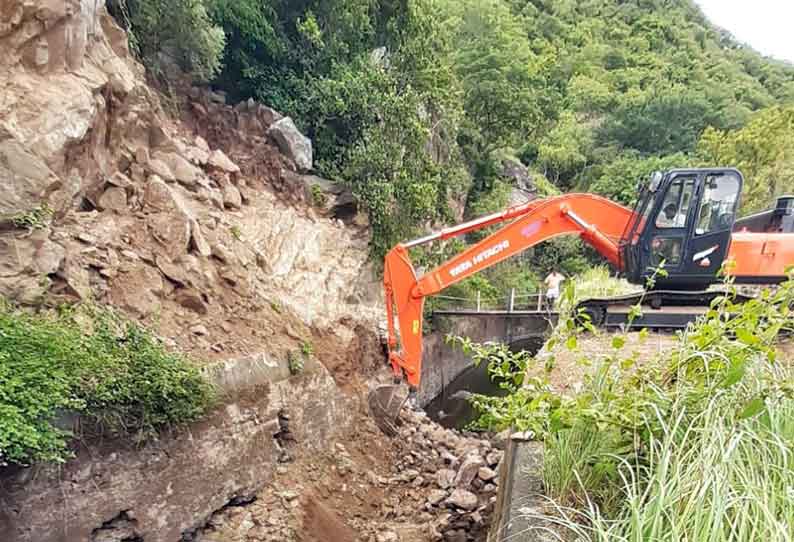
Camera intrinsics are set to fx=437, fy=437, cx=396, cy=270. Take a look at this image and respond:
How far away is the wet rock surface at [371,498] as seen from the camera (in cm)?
389

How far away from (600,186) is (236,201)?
68.5 ft

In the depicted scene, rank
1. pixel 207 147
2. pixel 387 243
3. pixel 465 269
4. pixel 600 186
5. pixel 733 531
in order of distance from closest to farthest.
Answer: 1. pixel 733 531
2. pixel 465 269
3. pixel 207 147
4. pixel 387 243
5. pixel 600 186

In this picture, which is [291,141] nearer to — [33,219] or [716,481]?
[33,219]

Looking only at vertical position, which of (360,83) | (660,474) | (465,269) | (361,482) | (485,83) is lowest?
(361,482)

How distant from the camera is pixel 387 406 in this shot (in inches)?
245

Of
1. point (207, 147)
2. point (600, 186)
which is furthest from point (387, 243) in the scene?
point (600, 186)

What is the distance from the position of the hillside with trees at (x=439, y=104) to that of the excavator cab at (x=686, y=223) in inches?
175

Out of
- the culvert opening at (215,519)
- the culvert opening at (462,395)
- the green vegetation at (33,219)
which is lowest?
the culvert opening at (462,395)

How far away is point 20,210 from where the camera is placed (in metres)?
3.49

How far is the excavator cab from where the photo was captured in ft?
16.9

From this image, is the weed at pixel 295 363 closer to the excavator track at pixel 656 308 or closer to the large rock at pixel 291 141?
the excavator track at pixel 656 308

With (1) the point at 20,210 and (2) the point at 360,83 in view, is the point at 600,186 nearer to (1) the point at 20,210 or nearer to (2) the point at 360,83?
(2) the point at 360,83

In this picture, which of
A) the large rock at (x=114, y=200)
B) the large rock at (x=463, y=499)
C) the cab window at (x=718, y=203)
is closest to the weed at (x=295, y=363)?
the large rock at (x=463, y=499)

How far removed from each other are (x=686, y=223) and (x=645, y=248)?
527mm
